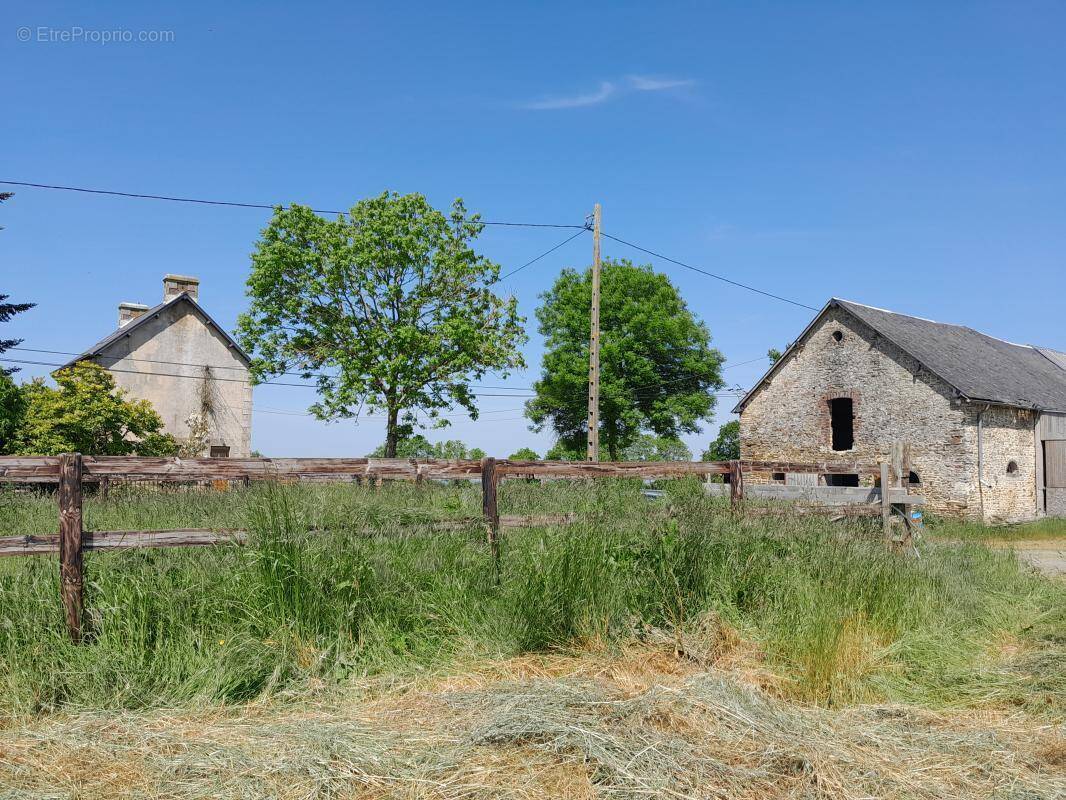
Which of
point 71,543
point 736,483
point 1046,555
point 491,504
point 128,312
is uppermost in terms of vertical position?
point 128,312

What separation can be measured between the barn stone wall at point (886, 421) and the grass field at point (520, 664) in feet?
50.6

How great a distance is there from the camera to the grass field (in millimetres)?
3820

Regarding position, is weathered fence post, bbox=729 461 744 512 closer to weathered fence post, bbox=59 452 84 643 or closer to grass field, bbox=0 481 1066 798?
grass field, bbox=0 481 1066 798

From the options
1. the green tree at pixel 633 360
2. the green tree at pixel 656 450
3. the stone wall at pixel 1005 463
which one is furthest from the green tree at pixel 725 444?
the stone wall at pixel 1005 463

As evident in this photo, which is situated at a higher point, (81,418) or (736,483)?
(81,418)

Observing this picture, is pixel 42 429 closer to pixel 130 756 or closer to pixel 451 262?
pixel 451 262

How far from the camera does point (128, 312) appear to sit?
32.1m

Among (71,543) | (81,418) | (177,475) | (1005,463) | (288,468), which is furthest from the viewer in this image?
(81,418)

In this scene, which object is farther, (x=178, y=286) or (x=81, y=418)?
(x=178, y=286)

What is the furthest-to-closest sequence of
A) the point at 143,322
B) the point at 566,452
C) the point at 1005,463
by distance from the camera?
the point at 566,452, the point at 143,322, the point at 1005,463

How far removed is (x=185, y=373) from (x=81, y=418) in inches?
304

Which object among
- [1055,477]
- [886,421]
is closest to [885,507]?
[886,421]

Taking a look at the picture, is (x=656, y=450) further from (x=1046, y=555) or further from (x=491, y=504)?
(x=491, y=504)

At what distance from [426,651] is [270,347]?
2487 cm
